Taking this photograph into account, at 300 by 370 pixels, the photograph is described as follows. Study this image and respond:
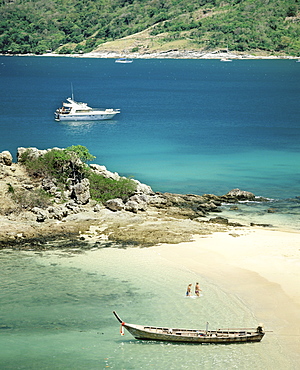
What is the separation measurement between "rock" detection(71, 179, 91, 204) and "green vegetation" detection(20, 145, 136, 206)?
1.09 meters

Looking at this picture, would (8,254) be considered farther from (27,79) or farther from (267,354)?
(27,79)

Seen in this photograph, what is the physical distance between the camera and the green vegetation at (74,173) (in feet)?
150

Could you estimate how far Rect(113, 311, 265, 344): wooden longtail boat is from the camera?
25.3 m

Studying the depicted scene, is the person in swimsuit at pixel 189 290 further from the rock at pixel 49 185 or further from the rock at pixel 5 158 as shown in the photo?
the rock at pixel 5 158

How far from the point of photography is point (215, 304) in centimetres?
2920

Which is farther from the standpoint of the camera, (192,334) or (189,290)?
(189,290)

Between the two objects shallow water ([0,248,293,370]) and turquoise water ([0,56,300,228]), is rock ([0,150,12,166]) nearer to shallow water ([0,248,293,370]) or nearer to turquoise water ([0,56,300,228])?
turquoise water ([0,56,300,228])

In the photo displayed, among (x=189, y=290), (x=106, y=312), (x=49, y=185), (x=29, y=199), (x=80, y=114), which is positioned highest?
(x=80, y=114)

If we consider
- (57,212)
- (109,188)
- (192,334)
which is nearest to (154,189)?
(109,188)

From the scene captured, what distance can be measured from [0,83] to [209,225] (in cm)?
12504

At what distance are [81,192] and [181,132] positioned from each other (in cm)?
3812

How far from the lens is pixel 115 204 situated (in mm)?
43719

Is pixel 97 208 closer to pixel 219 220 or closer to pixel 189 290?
pixel 219 220

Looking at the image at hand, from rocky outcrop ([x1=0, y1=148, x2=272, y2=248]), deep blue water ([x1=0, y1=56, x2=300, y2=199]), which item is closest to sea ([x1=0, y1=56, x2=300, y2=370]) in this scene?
deep blue water ([x1=0, y1=56, x2=300, y2=199])
